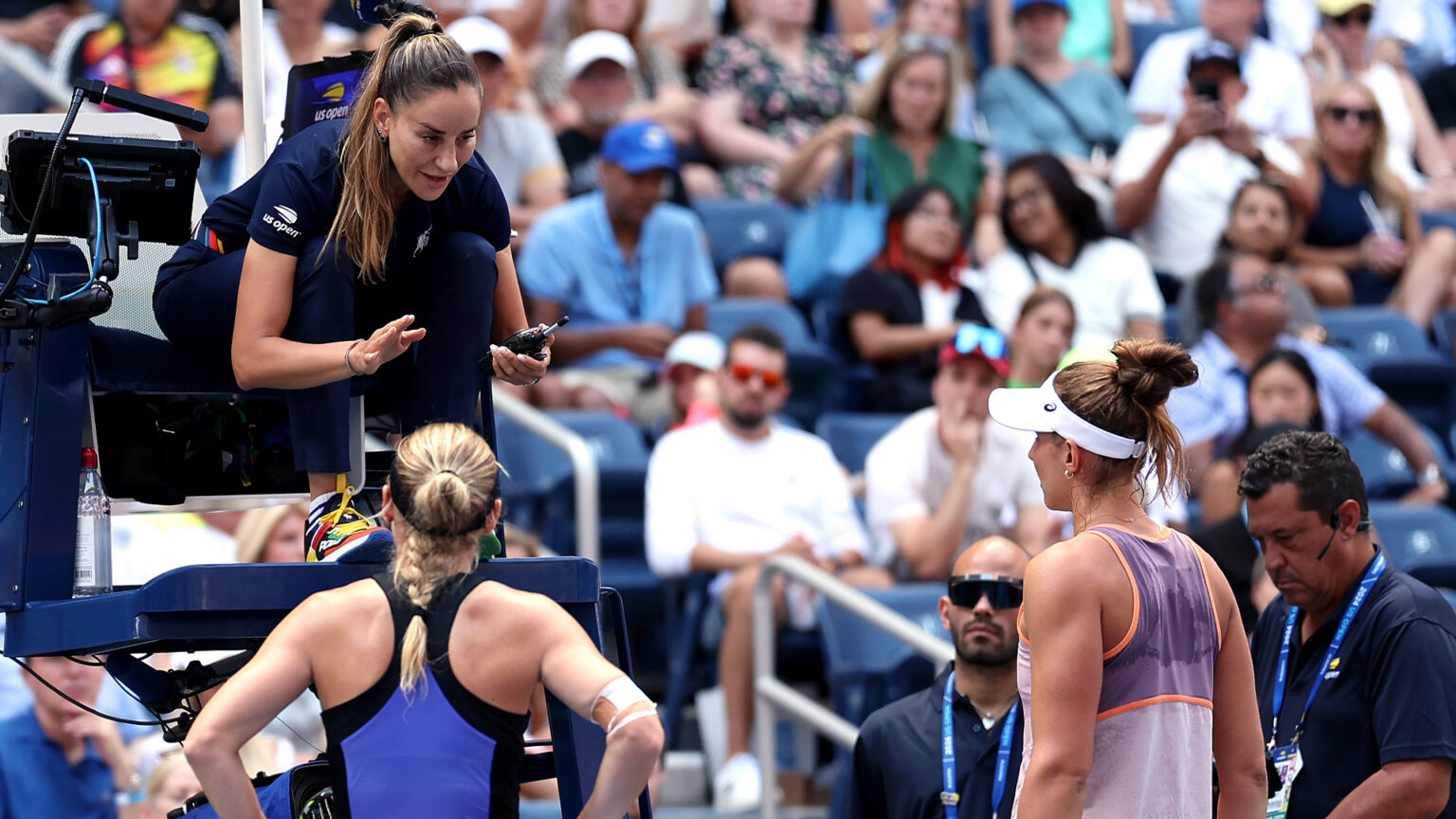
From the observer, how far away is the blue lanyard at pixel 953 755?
4312 mm

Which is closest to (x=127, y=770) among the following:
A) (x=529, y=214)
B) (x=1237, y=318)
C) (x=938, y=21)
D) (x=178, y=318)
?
(x=178, y=318)

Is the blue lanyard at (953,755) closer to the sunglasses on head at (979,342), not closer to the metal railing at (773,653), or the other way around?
the metal railing at (773,653)

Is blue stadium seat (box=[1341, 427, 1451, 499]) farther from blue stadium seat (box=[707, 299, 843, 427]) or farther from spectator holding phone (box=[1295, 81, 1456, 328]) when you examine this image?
blue stadium seat (box=[707, 299, 843, 427])

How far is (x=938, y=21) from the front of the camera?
1013 cm

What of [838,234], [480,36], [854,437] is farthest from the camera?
[838,234]

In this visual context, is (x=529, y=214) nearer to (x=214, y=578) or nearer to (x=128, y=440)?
(x=128, y=440)

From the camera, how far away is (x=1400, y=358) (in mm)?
9562

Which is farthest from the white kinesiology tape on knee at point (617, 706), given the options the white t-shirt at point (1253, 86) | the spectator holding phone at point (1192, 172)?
the white t-shirt at point (1253, 86)

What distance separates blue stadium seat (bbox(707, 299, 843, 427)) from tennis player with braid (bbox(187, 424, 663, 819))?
203 inches

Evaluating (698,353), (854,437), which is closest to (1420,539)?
(854,437)

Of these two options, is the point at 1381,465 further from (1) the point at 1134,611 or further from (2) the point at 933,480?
(1) the point at 1134,611

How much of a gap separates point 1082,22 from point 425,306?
7964 millimetres

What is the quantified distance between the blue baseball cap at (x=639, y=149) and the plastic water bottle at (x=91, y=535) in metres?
4.51

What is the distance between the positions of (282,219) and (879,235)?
17.6ft
